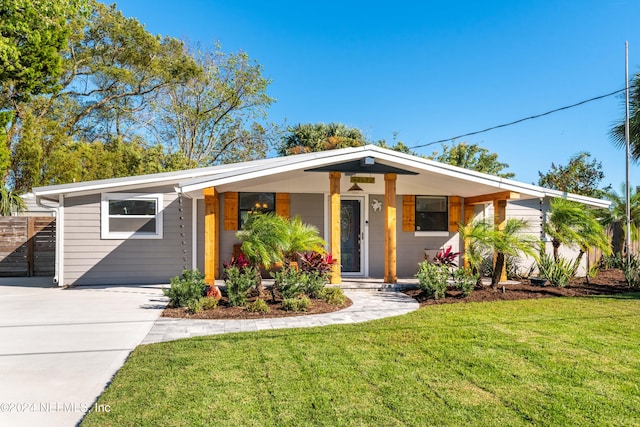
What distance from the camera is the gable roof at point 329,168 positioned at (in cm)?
732

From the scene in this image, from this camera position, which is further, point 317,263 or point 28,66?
point 28,66

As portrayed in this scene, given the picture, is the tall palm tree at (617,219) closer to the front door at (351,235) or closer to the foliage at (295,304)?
the front door at (351,235)

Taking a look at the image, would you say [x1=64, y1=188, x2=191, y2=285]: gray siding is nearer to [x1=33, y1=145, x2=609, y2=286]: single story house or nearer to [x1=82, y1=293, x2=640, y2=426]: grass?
[x1=33, y1=145, x2=609, y2=286]: single story house

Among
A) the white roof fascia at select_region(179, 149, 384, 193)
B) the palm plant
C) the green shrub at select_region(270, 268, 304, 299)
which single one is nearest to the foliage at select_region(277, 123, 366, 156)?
the white roof fascia at select_region(179, 149, 384, 193)

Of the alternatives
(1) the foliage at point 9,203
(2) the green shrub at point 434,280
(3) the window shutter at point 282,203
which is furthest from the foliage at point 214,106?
(2) the green shrub at point 434,280

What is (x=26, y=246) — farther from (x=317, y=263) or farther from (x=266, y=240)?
(x=317, y=263)

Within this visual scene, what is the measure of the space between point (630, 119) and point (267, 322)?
10258 millimetres

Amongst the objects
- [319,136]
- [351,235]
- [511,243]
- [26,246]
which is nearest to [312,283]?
[351,235]

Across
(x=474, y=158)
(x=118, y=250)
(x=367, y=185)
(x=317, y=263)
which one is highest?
(x=474, y=158)

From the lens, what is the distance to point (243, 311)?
613cm

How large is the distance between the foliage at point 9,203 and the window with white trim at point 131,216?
5.13 meters

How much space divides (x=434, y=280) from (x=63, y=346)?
18.7 ft

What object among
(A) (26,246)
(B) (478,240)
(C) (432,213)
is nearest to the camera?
(B) (478,240)

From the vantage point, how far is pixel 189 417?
108 inches
